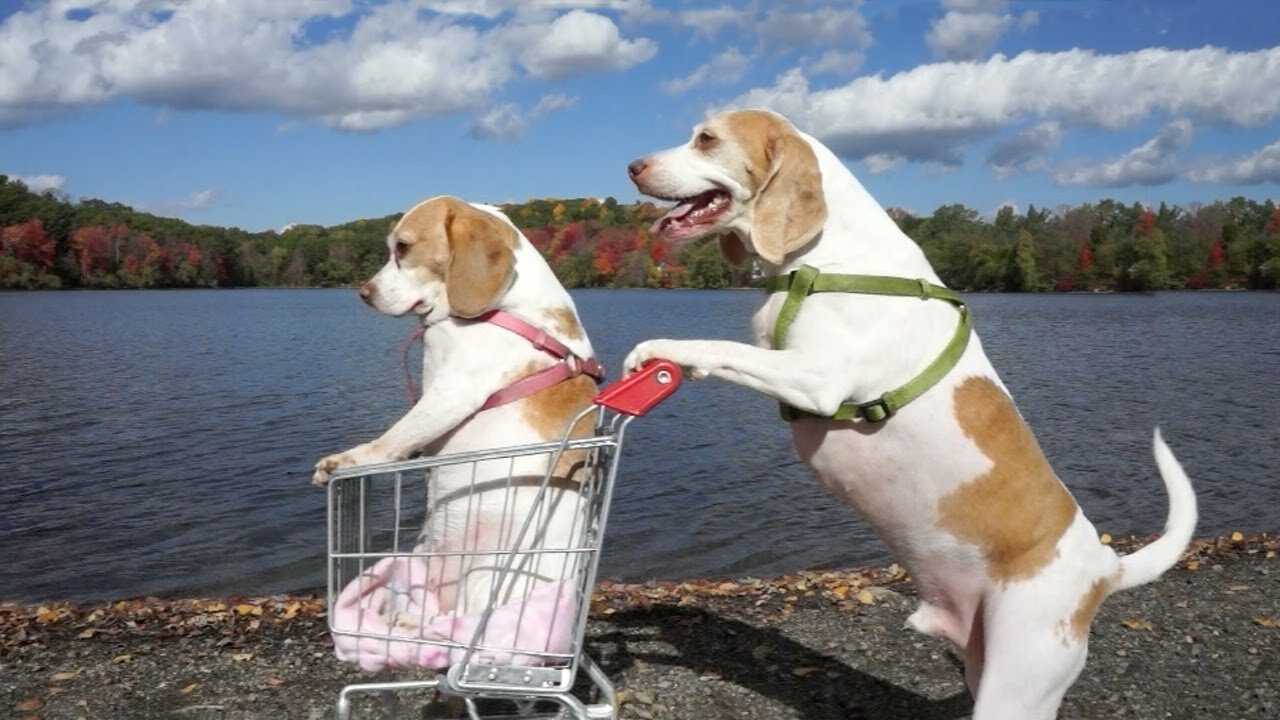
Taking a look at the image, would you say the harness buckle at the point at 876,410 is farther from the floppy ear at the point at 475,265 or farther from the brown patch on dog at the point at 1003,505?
the floppy ear at the point at 475,265

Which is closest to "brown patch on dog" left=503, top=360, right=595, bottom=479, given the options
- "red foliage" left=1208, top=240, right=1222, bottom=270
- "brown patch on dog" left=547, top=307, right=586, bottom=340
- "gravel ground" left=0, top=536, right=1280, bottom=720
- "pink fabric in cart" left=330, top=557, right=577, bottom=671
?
"brown patch on dog" left=547, top=307, right=586, bottom=340

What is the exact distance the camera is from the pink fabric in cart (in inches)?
148

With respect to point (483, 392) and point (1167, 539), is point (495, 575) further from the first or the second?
point (1167, 539)

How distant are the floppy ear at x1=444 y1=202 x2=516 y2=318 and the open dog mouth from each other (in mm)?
594

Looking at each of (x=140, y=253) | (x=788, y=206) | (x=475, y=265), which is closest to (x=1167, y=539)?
(x=788, y=206)

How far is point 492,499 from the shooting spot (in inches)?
163

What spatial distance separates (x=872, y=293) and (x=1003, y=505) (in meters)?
0.85

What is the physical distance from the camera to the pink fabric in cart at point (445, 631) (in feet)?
12.3

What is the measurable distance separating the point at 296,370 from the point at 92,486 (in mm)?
15095

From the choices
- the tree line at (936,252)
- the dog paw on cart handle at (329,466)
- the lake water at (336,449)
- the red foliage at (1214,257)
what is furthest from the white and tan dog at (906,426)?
the red foliage at (1214,257)

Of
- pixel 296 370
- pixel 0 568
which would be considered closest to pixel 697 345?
pixel 0 568

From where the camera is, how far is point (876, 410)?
12.7 ft

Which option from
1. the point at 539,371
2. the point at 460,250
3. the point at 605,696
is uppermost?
the point at 460,250

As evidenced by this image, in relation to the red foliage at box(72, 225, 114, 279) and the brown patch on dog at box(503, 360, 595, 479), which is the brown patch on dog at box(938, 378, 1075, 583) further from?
the red foliage at box(72, 225, 114, 279)
